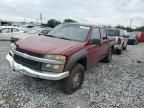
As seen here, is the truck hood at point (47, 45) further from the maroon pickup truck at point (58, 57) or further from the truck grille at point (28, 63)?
the truck grille at point (28, 63)

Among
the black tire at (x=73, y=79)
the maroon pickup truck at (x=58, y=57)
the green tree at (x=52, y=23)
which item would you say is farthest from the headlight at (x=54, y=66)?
the green tree at (x=52, y=23)

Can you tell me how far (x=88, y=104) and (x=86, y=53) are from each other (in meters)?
1.40

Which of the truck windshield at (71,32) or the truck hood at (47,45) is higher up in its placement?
the truck windshield at (71,32)

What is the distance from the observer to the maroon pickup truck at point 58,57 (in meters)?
3.76

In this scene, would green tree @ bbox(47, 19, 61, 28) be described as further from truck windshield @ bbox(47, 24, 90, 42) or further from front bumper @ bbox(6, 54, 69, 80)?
front bumper @ bbox(6, 54, 69, 80)

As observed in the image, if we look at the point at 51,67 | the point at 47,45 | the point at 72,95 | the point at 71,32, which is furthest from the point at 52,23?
the point at 51,67

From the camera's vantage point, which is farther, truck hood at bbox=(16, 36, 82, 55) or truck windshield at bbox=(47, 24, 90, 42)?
truck windshield at bbox=(47, 24, 90, 42)

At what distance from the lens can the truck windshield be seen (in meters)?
4.99

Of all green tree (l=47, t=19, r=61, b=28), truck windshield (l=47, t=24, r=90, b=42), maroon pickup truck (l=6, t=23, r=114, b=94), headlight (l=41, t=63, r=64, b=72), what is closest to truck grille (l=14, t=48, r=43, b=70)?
maroon pickup truck (l=6, t=23, r=114, b=94)

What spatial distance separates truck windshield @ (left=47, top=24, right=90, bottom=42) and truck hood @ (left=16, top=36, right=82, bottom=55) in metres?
0.40

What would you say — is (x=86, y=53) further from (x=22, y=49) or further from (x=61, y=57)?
(x=22, y=49)

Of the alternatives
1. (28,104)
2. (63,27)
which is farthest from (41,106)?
(63,27)

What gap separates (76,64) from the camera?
4.32 m

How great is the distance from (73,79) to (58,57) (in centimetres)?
87
